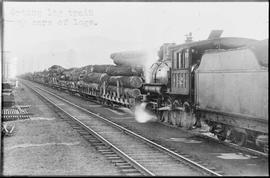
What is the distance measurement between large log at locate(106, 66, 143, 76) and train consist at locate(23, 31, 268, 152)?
7 cm

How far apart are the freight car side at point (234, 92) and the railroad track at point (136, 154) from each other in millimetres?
2090

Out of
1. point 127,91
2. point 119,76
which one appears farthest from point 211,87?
point 119,76

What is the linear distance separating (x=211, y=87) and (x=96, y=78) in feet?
69.0

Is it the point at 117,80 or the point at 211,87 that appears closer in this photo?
the point at 211,87

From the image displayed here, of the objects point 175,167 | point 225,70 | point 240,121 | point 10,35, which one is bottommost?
point 175,167

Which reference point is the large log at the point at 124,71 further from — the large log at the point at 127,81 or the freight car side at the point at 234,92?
the freight car side at the point at 234,92

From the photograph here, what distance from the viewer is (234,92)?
421 inches

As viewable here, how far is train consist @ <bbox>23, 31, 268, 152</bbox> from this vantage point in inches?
383

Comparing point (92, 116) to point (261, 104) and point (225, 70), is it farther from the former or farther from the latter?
point (261, 104)

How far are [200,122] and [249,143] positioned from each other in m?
2.44

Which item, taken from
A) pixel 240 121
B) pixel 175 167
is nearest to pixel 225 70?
pixel 240 121

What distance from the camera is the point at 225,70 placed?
1116 cm

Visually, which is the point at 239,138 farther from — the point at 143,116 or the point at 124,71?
the point at 124,71

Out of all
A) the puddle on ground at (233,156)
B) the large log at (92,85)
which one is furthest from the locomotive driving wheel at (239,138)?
the large log at (92,85)
